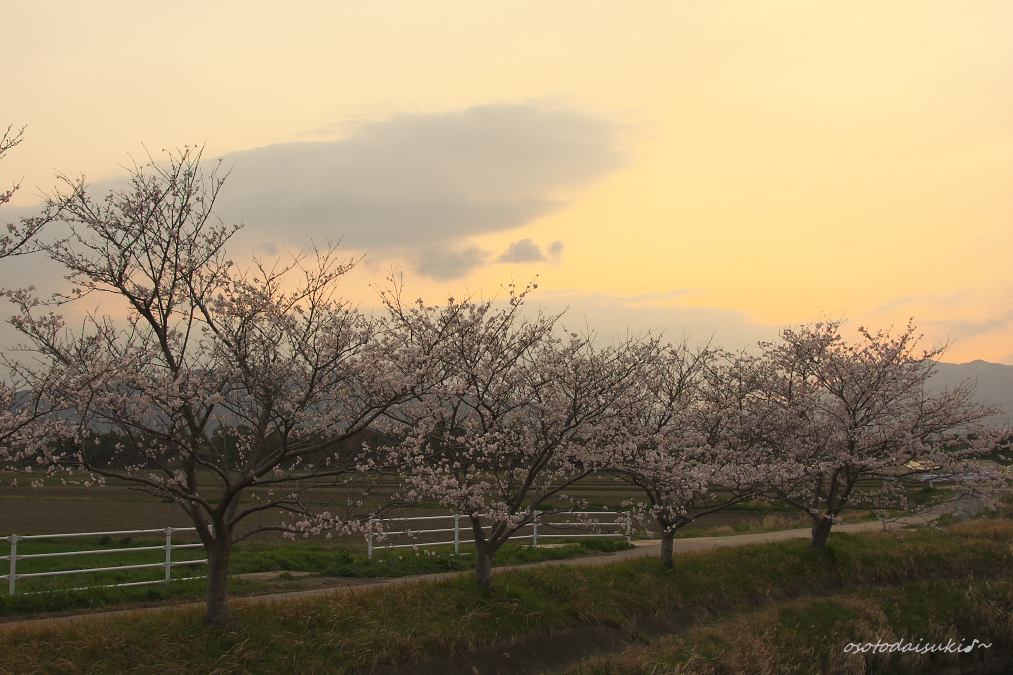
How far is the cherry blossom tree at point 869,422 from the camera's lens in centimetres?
1678

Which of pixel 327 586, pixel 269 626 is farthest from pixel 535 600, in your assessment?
pixel 269 626

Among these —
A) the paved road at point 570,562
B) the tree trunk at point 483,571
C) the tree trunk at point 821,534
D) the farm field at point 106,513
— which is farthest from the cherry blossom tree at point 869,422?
the farm field at point 106,513

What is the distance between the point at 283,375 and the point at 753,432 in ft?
40.5

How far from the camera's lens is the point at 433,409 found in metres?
11.8

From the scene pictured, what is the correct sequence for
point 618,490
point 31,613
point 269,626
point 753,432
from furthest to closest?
point 618,490 → point 753,432 → point 31,613 → point 269,626

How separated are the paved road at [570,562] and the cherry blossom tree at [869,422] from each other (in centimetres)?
406

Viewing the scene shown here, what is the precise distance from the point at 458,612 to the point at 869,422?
1092 centimetres

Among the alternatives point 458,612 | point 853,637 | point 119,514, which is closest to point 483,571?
point 458,612

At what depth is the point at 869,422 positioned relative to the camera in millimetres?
17375

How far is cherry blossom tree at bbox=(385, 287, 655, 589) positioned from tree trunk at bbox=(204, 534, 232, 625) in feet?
8.67

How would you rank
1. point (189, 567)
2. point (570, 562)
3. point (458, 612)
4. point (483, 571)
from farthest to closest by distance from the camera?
point (570, 562)
point (189, 567)
point (483, 571)
point (458, 612)

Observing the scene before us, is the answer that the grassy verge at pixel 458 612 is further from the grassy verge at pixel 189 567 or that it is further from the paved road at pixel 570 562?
the grassy verge at pixel 189 567

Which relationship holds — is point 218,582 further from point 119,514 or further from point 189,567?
point 119,514

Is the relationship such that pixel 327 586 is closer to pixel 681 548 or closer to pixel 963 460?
pixel 681 548
